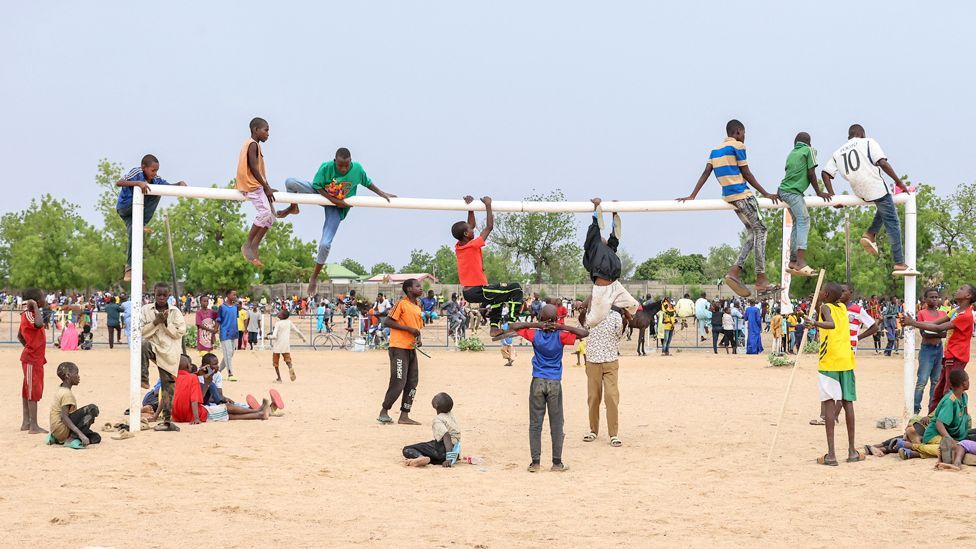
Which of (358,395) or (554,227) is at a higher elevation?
(554,227)

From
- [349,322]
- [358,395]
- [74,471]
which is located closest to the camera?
[74,471]

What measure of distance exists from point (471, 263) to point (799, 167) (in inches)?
150

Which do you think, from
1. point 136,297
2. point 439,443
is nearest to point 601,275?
point 439,443

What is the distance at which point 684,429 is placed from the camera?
501 inches

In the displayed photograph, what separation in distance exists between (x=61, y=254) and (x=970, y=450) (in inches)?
2467

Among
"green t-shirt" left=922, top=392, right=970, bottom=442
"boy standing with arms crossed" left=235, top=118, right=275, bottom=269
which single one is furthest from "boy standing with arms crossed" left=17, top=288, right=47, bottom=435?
"green t-shirt" left=922, top=392, right=970, bottom=442

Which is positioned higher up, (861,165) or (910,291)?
(861,165)

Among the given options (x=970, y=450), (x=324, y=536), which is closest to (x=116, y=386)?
(x=324, y=536)

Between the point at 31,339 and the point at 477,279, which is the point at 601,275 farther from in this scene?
the point at 31,339

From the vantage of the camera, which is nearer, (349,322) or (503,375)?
(503,375)

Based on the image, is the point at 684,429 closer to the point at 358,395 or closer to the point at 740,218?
the point at 740,218

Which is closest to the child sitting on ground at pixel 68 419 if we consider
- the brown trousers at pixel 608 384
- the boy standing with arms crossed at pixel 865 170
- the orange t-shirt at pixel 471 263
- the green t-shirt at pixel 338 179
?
the green t-shirt at pixel 338 179

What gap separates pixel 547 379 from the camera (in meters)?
9.70

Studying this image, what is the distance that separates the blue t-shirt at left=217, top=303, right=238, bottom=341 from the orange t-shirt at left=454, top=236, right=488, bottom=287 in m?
8.74
